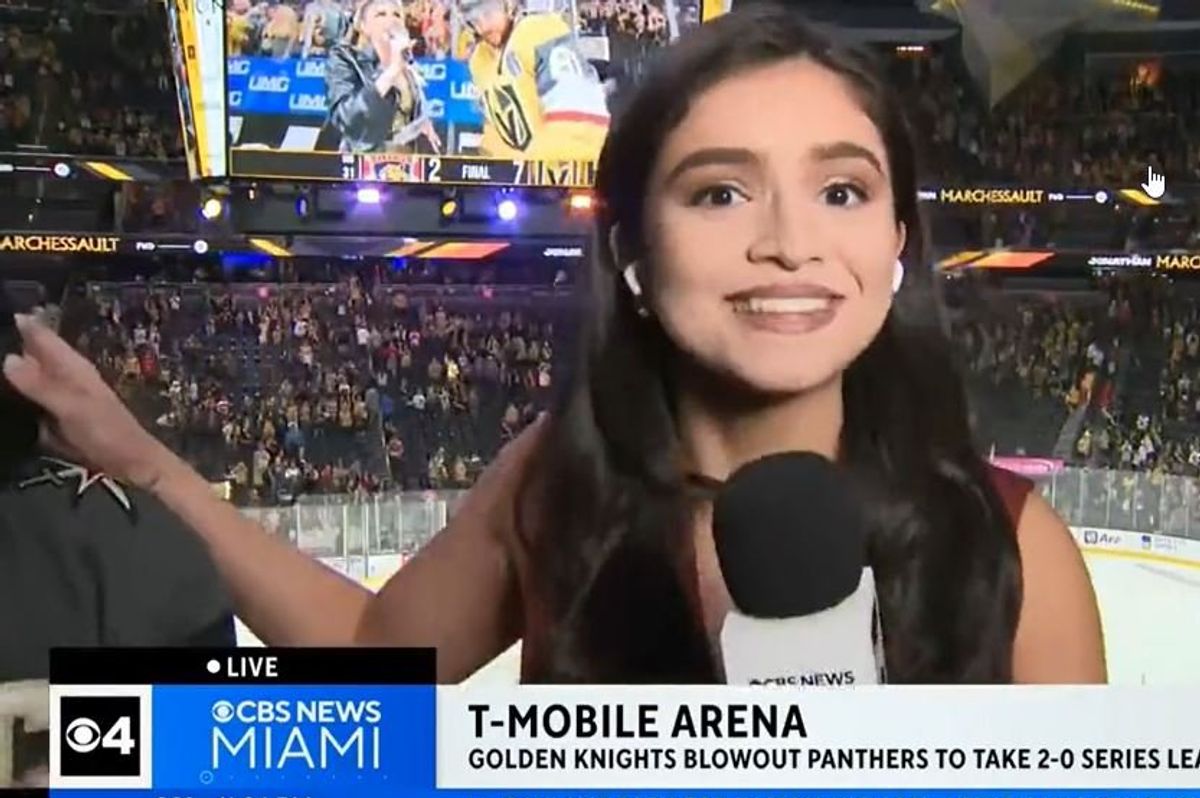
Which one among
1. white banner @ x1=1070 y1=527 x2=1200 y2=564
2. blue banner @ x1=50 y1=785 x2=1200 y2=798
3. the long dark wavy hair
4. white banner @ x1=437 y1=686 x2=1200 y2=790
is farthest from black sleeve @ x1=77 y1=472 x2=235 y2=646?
white banner @ x1=1070 y1=527 x2=1200 y2=564

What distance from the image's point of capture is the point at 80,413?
80.7 inches

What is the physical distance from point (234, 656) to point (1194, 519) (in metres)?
1.42

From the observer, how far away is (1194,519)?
209cm

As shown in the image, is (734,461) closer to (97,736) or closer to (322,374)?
(322,374)

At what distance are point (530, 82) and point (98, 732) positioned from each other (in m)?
1.13

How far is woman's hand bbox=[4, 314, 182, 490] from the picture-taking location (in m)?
2.04

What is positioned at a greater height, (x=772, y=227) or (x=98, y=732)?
(x=772, y=227)

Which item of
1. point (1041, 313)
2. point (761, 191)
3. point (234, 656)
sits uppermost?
point (761, 191)

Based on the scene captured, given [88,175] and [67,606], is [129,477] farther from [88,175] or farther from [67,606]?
[88,175]

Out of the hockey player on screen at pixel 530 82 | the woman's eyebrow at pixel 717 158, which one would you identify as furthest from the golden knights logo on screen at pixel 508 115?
the woman's eyebrow at pixel 717 158

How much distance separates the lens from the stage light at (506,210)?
81.2 inches

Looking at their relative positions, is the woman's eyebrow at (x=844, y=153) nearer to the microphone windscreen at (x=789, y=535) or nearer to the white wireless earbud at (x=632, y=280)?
the white wireless earbud at (x=632, y=280)

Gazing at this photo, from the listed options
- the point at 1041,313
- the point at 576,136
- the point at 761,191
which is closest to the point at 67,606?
the point at 576,136

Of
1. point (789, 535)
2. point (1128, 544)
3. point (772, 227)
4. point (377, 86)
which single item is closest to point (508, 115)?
point (377, 86)
